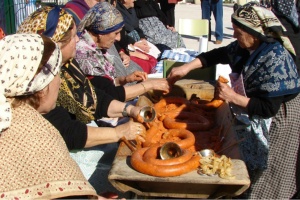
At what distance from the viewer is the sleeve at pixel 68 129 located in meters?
2.64

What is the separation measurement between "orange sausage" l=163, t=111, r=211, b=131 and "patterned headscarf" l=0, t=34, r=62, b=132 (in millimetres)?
1625

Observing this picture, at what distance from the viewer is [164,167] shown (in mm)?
2525

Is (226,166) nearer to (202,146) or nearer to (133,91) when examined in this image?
(202,146)

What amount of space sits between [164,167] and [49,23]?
1.08 m

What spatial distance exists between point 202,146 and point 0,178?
167cm

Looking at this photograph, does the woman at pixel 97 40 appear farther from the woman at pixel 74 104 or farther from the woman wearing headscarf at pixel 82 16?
the woman wearing headscarf at pixel 82 16

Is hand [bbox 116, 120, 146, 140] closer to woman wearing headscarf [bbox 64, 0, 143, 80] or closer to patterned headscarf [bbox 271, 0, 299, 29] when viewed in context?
woman wearing headscarf [bbox 64, 0, 143, 80]

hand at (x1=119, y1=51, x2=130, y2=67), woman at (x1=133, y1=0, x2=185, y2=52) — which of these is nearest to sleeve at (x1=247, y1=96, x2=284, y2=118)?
hand at (x1=119, y1=51, x2=130, y2=67)

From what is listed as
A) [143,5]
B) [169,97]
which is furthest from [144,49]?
[169,97]

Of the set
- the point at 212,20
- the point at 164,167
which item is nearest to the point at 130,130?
the point at 164,167

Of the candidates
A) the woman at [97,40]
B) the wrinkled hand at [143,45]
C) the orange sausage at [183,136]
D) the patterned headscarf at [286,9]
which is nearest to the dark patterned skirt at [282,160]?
the orange sausage at [183,136]

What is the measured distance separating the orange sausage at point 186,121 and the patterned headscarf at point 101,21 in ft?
3.10

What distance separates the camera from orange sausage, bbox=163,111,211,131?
340cm

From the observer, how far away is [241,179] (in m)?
2.46
